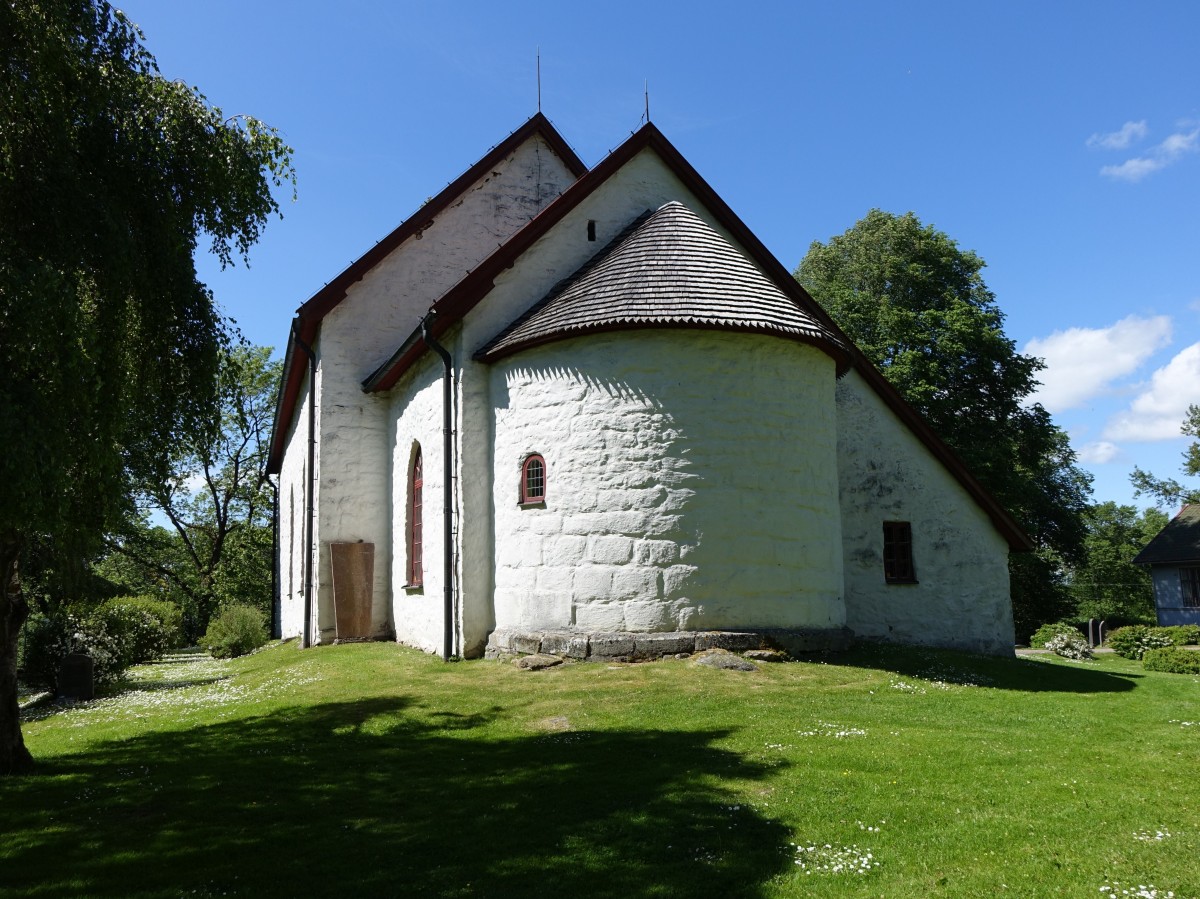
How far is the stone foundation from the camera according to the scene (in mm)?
11945

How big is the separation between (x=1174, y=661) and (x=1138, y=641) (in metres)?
7.03

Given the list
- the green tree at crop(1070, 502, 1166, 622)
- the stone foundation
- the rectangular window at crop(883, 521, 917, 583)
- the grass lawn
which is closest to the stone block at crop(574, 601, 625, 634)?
the stone foundation

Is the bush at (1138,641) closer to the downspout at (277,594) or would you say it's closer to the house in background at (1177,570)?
the house in background at (1177,570)

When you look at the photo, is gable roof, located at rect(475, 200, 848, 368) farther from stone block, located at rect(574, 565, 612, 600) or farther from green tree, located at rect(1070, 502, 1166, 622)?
green tree, located at rect(1070, 502, 1166, 622)

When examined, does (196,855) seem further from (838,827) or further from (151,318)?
(151,318)

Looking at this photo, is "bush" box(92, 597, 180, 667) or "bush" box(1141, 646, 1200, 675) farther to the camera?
"bush" box(1141, 646, 1200, 675)

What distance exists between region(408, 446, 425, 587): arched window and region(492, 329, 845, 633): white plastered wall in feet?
11.6

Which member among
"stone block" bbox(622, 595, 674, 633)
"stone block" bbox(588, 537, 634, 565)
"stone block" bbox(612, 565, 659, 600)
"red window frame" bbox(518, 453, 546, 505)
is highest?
"red window frame" bbox(518, 453, 546, 505)

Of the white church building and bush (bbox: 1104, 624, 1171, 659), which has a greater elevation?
the white church building

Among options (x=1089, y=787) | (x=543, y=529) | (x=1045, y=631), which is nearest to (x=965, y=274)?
(x=1045, y=631)

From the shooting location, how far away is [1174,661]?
18688 mm

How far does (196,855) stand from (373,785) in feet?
5.74

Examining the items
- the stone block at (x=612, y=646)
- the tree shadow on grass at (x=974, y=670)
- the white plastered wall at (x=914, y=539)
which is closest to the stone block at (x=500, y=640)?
the stone block at (x=612, y=646)

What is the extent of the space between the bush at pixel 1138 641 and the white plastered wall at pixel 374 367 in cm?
2058
